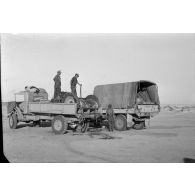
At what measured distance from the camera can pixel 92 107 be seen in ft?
33.3

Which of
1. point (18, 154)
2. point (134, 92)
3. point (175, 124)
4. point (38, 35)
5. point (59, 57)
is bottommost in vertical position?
point (18, 154)

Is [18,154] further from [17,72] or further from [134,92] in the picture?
[134,92]

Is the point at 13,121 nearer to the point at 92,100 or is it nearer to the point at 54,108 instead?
the point at 54,108

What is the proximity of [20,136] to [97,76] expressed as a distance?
282cm

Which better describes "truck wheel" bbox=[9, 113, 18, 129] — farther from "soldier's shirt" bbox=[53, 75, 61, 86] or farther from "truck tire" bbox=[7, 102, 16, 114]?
"soldier's shirt" bbox=[53, 75, 61, 86]

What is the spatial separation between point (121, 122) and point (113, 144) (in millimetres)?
2154

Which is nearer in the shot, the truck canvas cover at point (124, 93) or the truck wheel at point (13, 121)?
the truck canvas cover at point (124, 93)

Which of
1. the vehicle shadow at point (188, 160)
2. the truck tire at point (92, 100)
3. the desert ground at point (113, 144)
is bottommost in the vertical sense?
the vehicle shadow at point (188, 160)

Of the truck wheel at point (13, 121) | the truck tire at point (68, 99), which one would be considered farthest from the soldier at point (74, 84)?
the truck wheel at point (13, 121)

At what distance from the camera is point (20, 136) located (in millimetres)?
9055

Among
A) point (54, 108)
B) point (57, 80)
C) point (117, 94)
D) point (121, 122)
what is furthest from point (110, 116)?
point (57, 80)

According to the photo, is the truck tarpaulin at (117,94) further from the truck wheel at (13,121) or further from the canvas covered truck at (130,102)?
the truck wheel at (13,121)

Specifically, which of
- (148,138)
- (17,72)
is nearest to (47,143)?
(17,72)

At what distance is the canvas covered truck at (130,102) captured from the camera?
9.88 m
